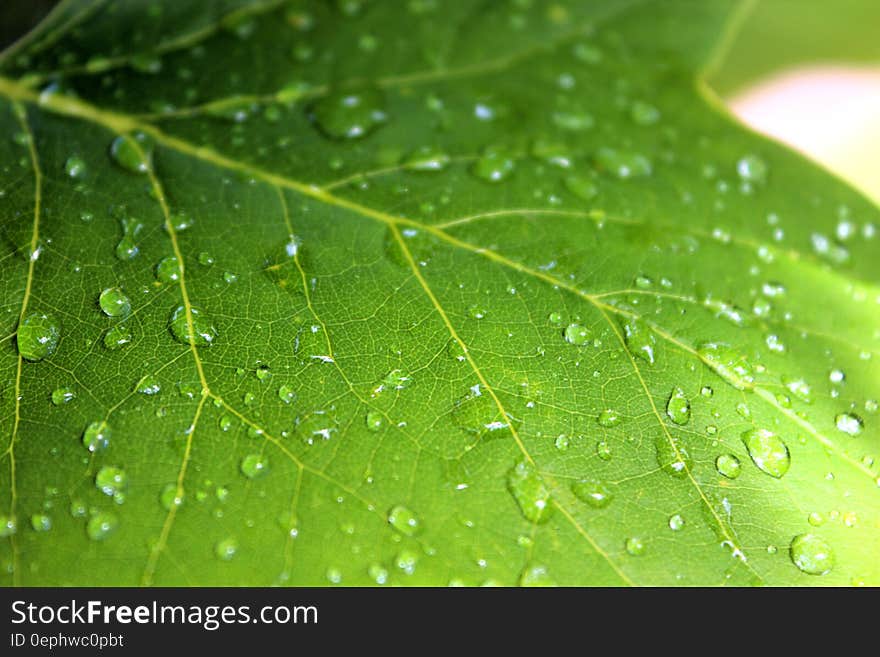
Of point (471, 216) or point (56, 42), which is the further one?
point (56, 42)

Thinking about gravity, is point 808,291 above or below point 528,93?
below

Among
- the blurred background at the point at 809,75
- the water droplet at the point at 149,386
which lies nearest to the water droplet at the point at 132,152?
the water droplet at the point at 149,386

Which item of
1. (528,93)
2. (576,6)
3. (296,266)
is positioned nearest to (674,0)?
(576,6)

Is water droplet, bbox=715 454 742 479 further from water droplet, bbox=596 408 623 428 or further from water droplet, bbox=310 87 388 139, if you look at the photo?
water droplet, bbox=310 87 388 139

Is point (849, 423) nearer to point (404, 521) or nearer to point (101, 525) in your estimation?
point (404, 521)

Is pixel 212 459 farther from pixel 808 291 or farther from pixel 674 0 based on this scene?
pixel 674 0

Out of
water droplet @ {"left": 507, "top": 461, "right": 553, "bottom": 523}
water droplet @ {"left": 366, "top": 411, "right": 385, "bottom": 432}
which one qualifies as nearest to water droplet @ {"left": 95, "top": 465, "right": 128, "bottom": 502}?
Result: water droplet @ {"left": 366, "top": 411, "right": 385, "bottom": 432}
